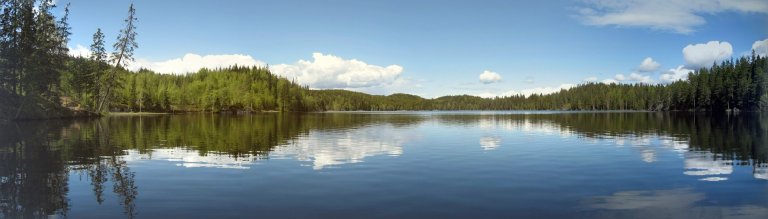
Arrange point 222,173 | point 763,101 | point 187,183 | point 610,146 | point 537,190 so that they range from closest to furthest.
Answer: point 537,190 → point 187,183 → point 222,173 → point 610,146 → point 763,101

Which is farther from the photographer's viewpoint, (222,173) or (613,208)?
(222,173)

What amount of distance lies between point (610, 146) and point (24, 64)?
272ft

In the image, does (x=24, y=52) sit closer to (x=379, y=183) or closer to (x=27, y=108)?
(x=27, y=108)

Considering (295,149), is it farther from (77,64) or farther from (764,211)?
(77,64)

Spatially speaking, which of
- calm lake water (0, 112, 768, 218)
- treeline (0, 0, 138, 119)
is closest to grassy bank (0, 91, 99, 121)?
treeline (0, 0, 138, 119)

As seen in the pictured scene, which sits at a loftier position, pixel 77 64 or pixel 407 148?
pixel 77 64

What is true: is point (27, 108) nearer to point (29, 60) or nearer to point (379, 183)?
point (29, 60)

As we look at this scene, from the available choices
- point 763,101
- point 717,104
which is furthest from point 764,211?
point 717,104

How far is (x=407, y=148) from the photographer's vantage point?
37.2m

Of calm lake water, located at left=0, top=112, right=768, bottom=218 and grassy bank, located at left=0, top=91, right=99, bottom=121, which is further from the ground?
grassy bank, located at left=0, top=91, right=99, bottom=121

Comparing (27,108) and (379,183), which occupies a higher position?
(27,108)

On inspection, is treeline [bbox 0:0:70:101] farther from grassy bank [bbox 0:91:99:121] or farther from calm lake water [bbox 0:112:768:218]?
calm lake water [bbox 0:112:768:218]

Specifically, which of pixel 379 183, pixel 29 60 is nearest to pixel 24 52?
pixel 29 60

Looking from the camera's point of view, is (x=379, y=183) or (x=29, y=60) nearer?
(x=379, y=183)
